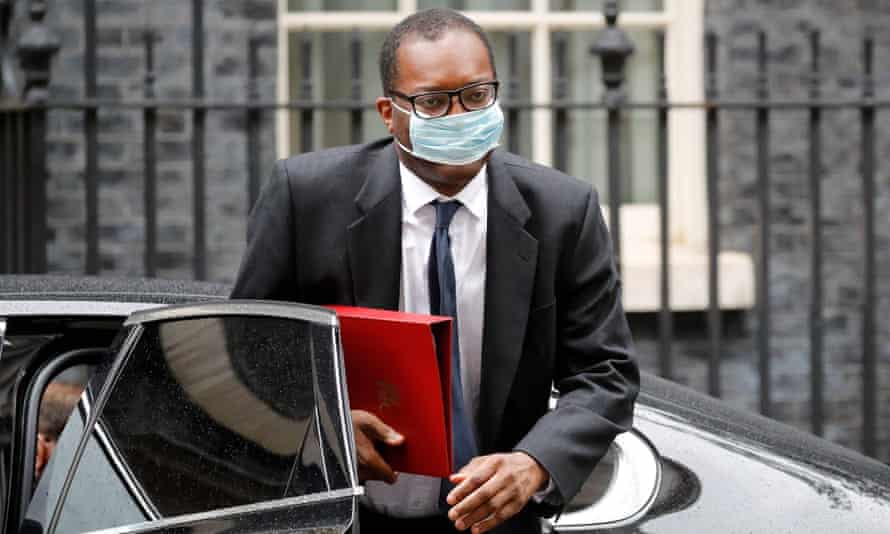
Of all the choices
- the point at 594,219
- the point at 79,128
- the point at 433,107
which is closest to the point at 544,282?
the point at 594,219

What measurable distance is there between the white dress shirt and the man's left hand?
0.19 m

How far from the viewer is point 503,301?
286 cm

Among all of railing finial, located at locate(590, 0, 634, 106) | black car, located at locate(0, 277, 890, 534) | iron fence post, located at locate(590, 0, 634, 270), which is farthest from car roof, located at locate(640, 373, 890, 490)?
railing finial, located at locate(590, 0, 634, 106)

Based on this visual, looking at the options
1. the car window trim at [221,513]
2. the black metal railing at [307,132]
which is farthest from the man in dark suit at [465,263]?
the black metal railing at [307,132]

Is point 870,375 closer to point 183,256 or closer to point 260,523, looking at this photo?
point 183,256

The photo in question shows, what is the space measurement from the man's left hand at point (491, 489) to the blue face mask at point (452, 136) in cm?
49

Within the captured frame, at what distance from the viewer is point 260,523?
248 centimetres

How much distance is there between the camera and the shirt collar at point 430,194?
2.89 metres

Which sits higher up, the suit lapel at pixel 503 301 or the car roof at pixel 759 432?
the suit lapel at pixel 503 301

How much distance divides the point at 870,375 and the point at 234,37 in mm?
2872

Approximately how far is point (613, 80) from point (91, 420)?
148 inches

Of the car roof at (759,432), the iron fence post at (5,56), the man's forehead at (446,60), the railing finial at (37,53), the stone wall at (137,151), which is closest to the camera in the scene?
the man's forehead at (446,60)

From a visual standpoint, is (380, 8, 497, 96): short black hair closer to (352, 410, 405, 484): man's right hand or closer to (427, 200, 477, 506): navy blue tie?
(427, 200, 477, 506): navy blue tie

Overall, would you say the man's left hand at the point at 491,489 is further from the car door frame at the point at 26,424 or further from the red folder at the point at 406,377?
the car door frame at the point at 26,424
